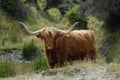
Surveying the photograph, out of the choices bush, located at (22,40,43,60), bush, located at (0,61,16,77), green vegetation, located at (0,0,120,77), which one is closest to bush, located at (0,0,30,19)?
green vegetation, located at (0,0,120,77)

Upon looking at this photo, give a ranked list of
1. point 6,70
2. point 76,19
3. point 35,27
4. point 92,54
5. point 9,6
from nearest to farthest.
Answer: point 92,54
point 6,70
point 76,19
point 35,27
point 9,6

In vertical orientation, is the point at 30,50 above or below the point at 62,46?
below

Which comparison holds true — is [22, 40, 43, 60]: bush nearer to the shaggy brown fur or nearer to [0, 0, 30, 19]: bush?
[0, 0, 30, 19]: bush

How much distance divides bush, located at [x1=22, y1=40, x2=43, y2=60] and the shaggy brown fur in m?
16.1

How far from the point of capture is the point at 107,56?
1051 inches

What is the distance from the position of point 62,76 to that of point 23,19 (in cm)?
3619

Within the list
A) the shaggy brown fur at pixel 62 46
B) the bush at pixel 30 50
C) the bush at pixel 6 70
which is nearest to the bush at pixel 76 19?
the bush at pixel 30 50

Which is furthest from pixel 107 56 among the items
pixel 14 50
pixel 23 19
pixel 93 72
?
pixel 23 19

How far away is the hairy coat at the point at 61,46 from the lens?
15.3m

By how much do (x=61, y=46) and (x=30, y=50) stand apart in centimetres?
1691

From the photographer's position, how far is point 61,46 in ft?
50.9

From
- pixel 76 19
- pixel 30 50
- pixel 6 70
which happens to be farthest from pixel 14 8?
pixel 6 70

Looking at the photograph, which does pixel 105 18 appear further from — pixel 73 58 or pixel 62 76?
pixel 62 76

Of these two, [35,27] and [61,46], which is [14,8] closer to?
[35,27]
